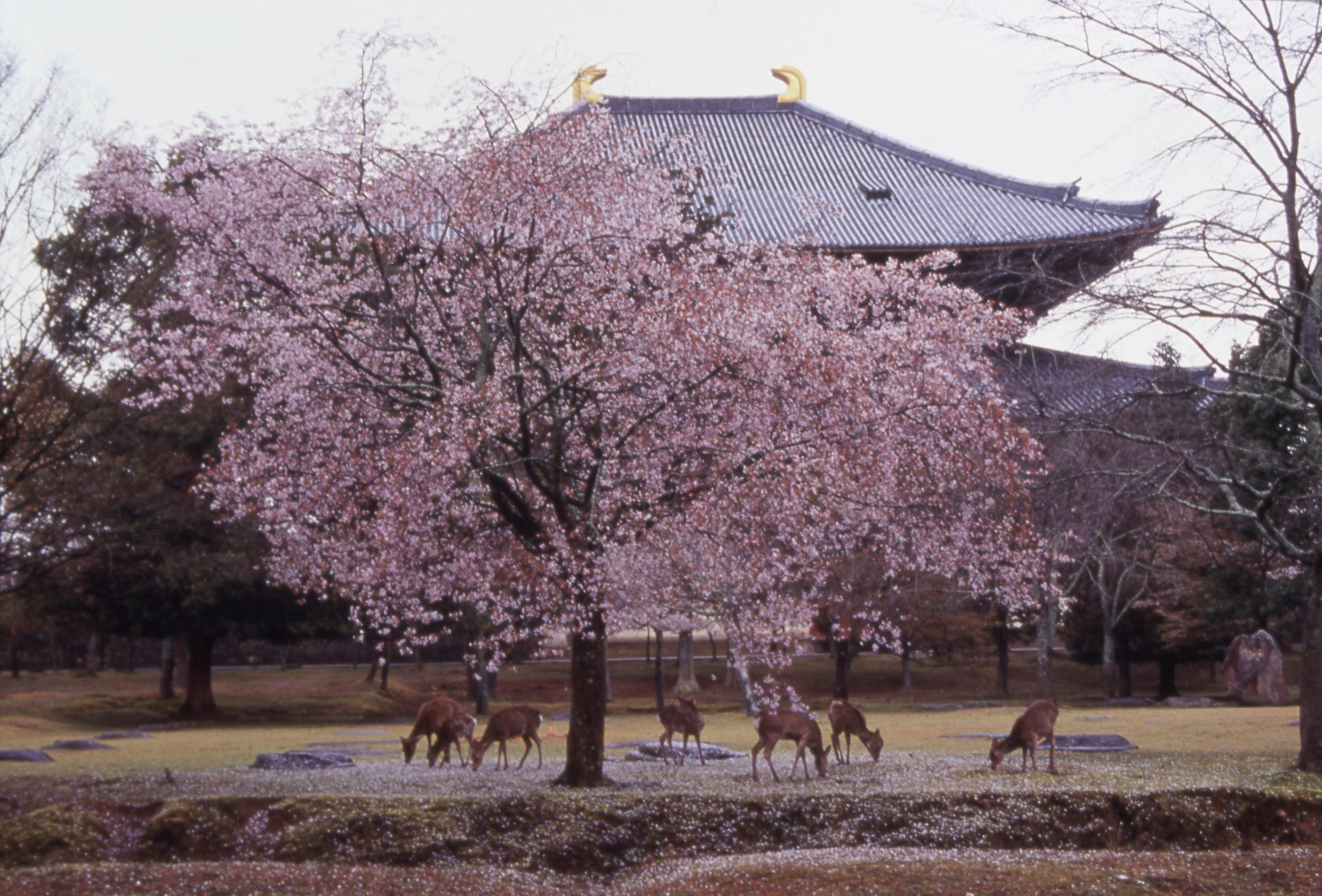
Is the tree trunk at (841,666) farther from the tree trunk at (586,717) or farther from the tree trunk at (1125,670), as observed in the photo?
the tree trunk at (586,717)

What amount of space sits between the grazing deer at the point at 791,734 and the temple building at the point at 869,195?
10026 millimetres

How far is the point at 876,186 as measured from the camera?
3325 cm

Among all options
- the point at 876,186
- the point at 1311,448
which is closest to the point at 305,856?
the point at 1311,448

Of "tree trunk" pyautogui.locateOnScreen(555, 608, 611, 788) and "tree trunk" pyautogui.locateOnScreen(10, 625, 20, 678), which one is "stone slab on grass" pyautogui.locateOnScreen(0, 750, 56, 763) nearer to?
"tree trunk" pyautogui.locateOnScreen(555, 608, 611, 788)

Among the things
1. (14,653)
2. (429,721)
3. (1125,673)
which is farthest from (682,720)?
(14,653)

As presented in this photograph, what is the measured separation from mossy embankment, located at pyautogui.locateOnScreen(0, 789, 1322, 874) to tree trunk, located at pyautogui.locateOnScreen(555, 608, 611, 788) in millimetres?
1090

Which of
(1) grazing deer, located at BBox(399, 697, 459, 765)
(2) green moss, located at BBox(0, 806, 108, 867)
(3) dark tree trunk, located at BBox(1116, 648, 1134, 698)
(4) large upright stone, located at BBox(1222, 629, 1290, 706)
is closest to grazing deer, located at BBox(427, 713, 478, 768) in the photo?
(1) grazing deer, located at BBox(399, 697, 459, 765)

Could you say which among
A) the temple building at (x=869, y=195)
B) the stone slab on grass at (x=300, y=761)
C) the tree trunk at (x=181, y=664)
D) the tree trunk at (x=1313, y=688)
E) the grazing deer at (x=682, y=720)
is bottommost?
the tree trunk at (x=181, y=664)

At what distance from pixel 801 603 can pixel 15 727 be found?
21.9 meters

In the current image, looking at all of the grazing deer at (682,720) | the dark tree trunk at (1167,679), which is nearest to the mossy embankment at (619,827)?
the grazing deer at (682,720)

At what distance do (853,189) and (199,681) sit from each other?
23590 millimetres

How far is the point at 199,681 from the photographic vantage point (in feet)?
97.8

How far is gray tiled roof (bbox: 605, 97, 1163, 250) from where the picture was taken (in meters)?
29.3

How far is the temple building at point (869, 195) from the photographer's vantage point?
87.8ft
